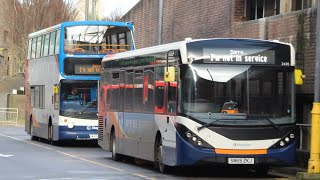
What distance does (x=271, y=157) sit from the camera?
17094 millimetres

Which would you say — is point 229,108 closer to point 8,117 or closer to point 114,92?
→ point 114,92

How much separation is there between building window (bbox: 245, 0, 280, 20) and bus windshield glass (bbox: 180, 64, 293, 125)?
6.60 m

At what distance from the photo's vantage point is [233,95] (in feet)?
55.9

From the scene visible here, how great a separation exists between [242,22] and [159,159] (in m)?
7.97

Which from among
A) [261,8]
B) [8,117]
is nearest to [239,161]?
[261,8]

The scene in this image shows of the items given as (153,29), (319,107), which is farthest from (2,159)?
(153,29)

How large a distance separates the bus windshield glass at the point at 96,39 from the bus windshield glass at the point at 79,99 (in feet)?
3.84

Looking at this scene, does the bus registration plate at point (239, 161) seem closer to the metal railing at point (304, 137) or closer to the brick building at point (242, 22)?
the brick building at point (242, 22)

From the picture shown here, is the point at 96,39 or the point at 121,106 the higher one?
the point at 96,39

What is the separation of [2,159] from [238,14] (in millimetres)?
8633

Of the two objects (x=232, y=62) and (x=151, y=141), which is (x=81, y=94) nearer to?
(x=151, y=141)

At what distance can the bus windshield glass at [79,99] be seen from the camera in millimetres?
28781

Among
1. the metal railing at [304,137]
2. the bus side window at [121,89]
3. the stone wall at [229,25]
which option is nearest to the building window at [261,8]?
the stone wall at [229,25]

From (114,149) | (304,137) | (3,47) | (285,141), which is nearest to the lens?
(285,141)
